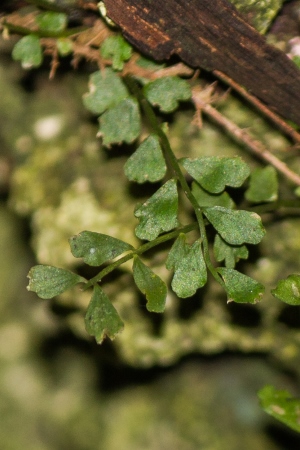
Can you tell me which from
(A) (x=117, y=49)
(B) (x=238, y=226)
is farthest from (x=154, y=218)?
(A) (x=117, y=49)

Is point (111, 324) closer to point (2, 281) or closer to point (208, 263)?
point (208, 263)

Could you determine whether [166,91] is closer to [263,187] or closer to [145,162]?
[145,162]

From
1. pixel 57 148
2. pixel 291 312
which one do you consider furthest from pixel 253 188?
pixel 57 148

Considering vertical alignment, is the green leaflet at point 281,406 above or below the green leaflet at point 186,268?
below

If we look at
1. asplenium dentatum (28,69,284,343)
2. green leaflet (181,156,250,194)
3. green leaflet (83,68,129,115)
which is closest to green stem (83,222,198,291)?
asplenium dentatum (28,69,284,343)

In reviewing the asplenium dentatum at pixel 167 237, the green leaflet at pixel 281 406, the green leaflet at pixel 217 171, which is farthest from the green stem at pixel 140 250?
the green leaflet at pixel 281 406

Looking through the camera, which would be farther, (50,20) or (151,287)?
(50,20)

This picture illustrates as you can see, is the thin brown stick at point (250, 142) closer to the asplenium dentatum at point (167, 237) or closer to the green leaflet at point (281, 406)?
the asplenium dentatum at point (167, 237)
